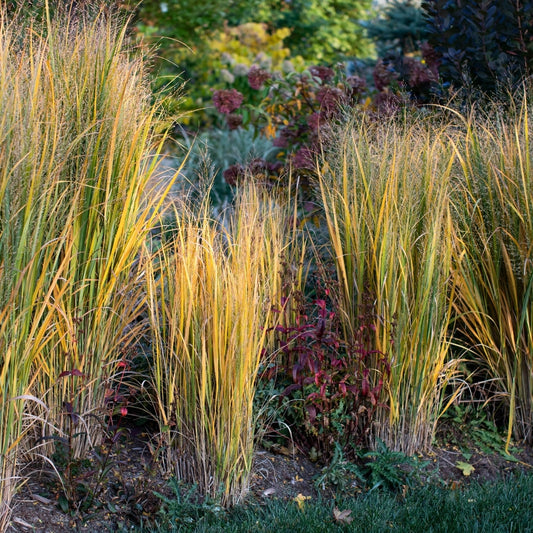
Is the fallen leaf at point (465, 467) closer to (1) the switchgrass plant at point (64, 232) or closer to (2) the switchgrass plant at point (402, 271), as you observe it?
(2) the switchgrass plant at point (402, 271)

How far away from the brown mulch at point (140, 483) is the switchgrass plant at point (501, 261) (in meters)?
0.28

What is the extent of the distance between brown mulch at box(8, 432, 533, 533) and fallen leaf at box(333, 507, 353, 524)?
0.29 m

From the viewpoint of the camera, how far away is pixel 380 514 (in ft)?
9.83

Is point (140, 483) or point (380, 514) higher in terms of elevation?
point (140, 483)

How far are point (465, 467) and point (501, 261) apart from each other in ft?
3.82

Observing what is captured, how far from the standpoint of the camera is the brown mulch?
9.17 ft

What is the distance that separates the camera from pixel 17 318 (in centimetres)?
255

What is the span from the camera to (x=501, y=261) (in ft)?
12.7

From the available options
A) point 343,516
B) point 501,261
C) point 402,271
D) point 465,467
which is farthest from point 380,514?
point 501,261

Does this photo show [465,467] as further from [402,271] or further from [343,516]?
[402,271]

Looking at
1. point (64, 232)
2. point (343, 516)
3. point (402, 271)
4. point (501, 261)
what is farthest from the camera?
point (501, 261)

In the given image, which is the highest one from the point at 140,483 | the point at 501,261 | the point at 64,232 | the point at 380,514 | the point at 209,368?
the point at 64,232

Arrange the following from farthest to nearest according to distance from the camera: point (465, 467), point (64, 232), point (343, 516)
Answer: point (465, 467)
point (343, 516)
point (64, 232)

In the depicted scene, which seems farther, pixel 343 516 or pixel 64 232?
pixel 343 516
